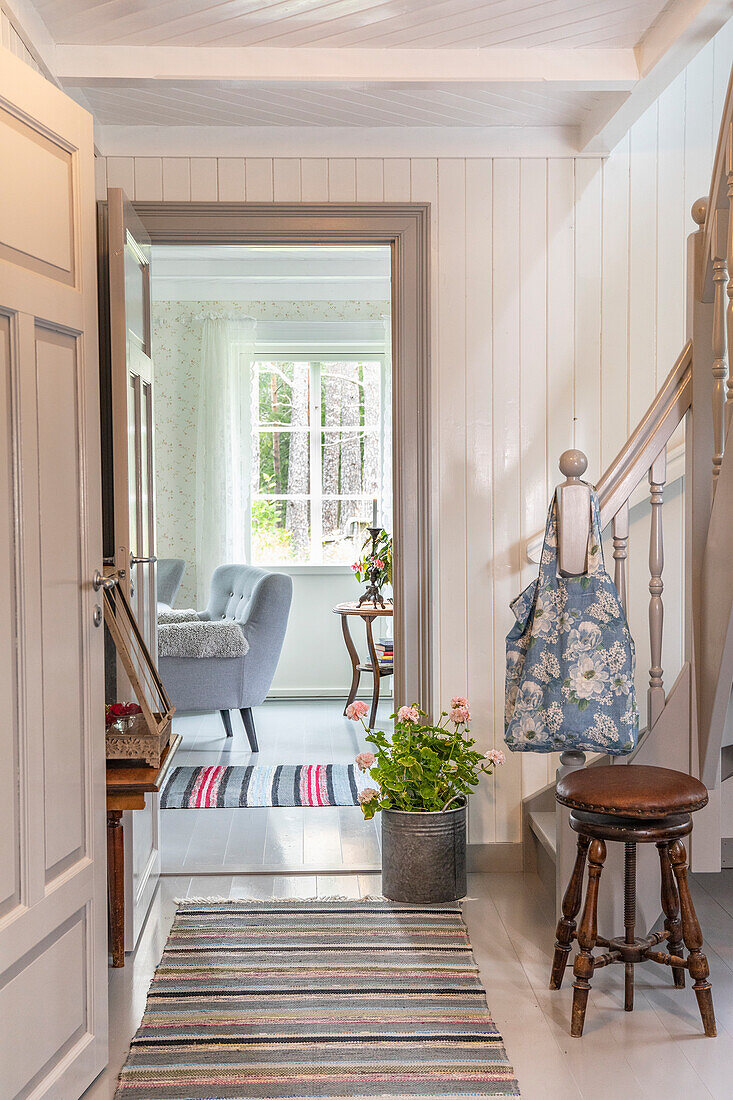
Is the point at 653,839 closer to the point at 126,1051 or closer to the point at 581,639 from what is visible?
the point at 581,639

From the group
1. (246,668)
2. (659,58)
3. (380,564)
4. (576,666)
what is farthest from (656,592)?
(380,564)

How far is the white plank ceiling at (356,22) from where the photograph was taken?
273cm

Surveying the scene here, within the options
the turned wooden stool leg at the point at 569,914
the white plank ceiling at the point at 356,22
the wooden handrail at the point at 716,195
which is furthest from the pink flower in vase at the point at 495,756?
the white plank ceiling at the point at 356,22

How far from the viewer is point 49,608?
2.08m

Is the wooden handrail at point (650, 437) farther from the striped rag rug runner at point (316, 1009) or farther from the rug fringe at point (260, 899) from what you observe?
the rug fringe at point (260, 899)

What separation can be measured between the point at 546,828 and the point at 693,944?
3.10 ft

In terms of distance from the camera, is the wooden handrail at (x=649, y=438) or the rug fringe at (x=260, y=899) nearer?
the wooden handrail at (x=649, y=438)

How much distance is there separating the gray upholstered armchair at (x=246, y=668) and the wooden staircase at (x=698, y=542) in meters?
2.77

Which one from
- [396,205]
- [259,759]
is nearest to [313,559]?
[259,759]

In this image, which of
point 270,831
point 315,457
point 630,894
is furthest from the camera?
point 315,457

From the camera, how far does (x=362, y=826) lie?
4.14 m

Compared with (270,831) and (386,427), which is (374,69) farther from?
(386,427)

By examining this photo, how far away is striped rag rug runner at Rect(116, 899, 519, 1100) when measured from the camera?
2.23 m

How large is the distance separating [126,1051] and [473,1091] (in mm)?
839
